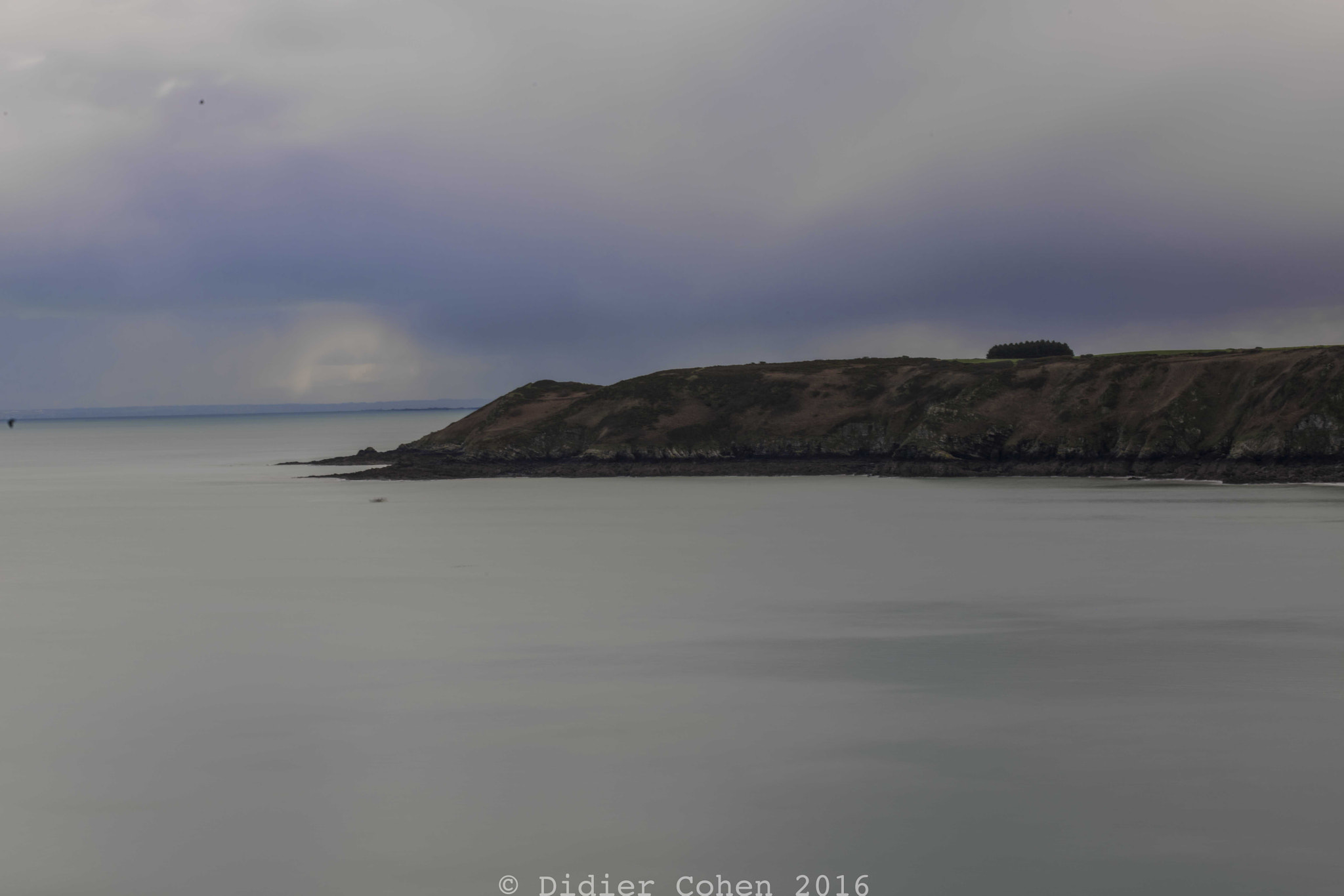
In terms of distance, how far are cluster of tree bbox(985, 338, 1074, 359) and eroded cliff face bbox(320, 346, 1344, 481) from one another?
12.2m

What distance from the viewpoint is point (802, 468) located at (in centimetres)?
8806

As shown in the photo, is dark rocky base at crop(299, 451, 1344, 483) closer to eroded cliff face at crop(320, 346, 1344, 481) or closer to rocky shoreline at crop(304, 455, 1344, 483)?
rocky shoreline at crop(304, 455, 1344, 483)

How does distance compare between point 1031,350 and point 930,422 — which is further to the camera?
point 1031,350

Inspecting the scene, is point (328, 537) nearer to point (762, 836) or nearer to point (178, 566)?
point (178, 566)

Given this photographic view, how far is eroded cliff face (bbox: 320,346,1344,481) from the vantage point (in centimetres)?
7294

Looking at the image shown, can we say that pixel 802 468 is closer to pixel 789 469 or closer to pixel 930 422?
pixel 789 469

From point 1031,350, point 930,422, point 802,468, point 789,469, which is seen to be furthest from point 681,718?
point 1031,350

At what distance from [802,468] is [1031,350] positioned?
35305 millimetres

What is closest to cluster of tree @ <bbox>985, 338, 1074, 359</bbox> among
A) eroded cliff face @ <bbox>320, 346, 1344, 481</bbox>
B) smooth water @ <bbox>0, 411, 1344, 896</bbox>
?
eroded cliff face @ <bbox>320, 346, 1344, 481</bbox>

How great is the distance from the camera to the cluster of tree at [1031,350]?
112m

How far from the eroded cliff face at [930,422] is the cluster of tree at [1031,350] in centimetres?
1217

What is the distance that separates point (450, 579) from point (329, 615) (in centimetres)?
660

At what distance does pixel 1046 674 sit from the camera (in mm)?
21250

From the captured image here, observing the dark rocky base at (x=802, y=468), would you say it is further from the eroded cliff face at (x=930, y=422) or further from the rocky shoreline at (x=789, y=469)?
the eroded cliff face at (x=930, y=422)
